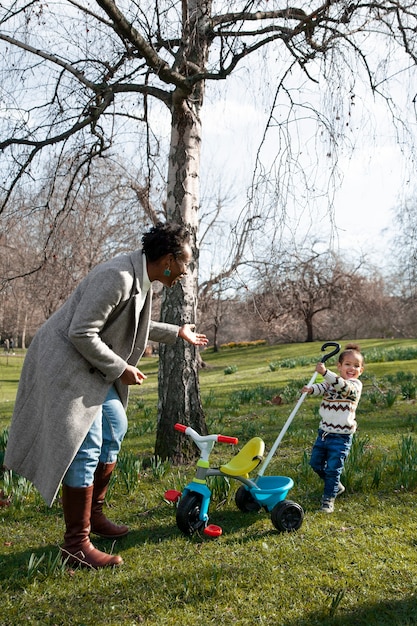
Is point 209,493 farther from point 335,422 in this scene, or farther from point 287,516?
point 335,422

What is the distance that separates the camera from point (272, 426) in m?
6.36

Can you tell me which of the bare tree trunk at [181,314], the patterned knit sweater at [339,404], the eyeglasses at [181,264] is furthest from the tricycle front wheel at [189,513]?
the bare tree trunk at [181,314]

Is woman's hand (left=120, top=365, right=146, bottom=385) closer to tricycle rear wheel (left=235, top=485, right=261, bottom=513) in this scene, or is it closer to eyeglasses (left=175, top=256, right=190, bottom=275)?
eyeglasses (left=175, top=256, right=190, bottom=275)

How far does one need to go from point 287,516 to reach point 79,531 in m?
1.23

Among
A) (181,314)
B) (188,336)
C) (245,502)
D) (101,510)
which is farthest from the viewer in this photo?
(181,314)

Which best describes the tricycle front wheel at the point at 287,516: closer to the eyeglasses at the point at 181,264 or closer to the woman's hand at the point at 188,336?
the woman's hand at the point at 188,336

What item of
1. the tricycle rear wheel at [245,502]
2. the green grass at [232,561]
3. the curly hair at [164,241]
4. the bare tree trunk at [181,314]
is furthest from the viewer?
the bare tree trunk at [181,314]

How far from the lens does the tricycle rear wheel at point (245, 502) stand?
139 inches

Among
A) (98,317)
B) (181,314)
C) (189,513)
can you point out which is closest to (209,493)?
(189,513)

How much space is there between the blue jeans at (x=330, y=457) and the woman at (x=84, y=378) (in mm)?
1508

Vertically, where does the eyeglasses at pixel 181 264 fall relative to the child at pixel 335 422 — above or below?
above

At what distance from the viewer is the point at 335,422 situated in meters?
3.77

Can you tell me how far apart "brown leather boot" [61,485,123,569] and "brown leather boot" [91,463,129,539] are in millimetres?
307

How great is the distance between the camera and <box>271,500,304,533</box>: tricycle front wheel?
127 inches
